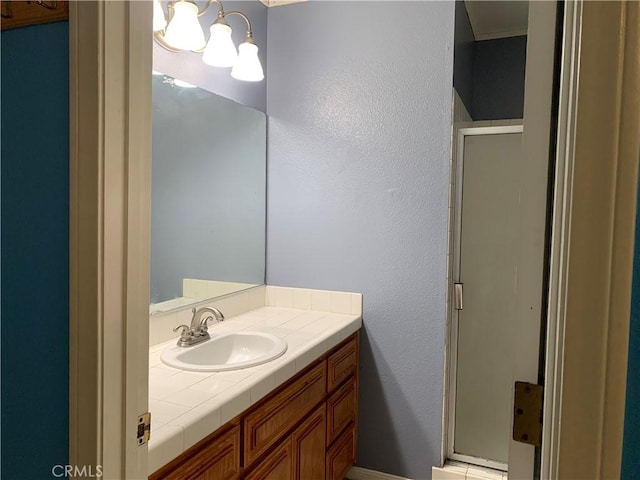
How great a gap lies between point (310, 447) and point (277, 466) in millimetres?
289

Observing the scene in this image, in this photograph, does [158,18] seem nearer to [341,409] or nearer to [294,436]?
[294,436]

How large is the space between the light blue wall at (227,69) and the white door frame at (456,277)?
1.07 metres

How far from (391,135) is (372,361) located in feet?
3.70

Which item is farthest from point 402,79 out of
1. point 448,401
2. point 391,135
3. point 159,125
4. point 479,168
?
point 448,401

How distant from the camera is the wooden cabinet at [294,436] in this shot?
1.28 metres

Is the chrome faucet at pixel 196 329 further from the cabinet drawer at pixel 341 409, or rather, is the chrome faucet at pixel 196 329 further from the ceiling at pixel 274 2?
the ceiling at pixel 274 2

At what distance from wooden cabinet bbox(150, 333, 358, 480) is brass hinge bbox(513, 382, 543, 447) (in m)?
0.80

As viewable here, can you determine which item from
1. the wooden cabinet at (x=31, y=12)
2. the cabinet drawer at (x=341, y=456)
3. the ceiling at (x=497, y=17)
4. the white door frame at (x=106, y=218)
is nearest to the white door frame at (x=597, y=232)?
the white door frame at (x=106, y=218)

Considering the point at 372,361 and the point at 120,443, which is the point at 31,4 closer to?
the point at 120,443

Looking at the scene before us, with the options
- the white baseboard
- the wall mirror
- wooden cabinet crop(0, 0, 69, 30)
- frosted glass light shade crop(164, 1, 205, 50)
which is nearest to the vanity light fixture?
frosted glass light shade crop(164, 1, 205, 50)

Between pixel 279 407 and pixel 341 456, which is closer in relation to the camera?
pixel 279 407

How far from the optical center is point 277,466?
1646 millimetres

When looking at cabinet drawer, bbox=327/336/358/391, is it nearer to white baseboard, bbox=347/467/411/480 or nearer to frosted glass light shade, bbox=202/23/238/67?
white baseboard, bbox=347/467/411/480

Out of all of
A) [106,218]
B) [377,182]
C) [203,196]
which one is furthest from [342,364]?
[106,218]
